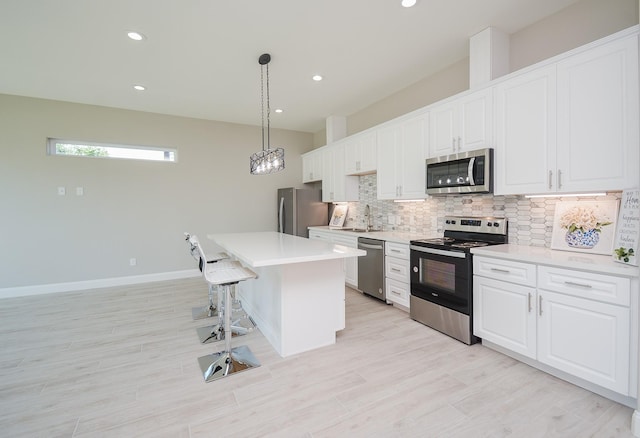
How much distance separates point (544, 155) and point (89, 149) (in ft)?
19.5

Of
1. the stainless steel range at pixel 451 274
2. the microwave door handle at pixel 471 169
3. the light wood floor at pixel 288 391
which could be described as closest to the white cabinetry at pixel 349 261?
the stainless steel range at pixel 451 274

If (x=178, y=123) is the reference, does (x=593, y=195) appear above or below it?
below

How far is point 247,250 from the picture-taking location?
Result: 2496 millimetres

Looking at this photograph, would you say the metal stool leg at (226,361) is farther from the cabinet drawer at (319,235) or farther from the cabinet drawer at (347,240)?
the cabinet drawer at (319,235)

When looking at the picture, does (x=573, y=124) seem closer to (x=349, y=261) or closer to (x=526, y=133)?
(x=526, y=133)

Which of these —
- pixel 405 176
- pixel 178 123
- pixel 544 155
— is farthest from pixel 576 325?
pixel 178 123

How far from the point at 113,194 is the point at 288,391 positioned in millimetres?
4472

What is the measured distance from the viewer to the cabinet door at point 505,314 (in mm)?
2225

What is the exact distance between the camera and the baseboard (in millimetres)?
4266

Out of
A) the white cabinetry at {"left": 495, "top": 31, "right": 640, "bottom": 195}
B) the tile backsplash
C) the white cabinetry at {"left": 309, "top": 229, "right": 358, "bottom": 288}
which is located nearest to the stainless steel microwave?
the white cabinetry at {"left": 495, "top": 31, "right": 640, "bottom": 195}

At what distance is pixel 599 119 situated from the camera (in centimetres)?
201

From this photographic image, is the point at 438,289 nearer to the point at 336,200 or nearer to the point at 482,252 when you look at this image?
the point at 482,252

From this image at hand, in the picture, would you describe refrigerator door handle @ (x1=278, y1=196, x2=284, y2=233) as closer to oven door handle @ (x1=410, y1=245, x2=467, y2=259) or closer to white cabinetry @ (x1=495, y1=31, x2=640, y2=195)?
oven door handle @ (x1=410, y1=245, x2=467, y2=259)

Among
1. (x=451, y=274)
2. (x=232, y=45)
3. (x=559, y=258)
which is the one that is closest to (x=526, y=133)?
(x=559, y=258)
